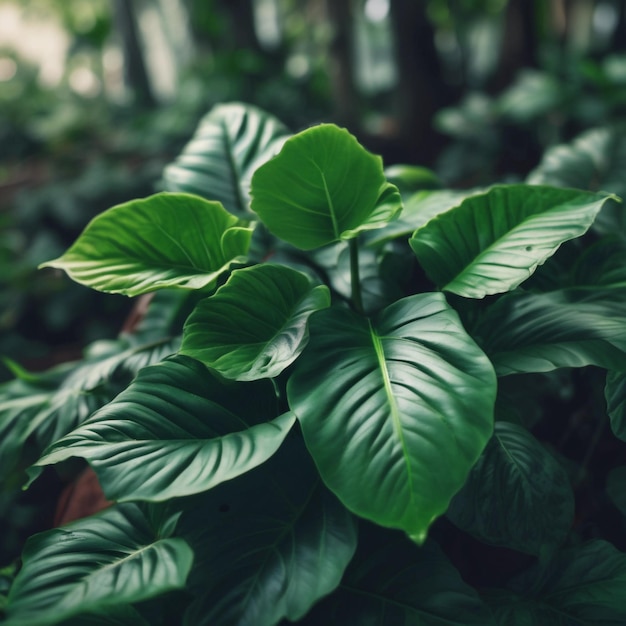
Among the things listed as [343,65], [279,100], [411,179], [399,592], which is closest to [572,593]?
[399,592]

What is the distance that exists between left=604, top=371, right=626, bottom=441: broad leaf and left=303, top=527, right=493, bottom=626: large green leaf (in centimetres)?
37

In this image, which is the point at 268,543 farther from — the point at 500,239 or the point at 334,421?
the point at 500,239

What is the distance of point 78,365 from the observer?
66.1 inches

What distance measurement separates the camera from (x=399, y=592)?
1.05 metres

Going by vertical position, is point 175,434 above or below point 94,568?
above

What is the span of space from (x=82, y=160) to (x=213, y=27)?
5.30 feet

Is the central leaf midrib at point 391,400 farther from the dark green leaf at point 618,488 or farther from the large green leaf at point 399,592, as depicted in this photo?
the dark green leaf at point 618,488

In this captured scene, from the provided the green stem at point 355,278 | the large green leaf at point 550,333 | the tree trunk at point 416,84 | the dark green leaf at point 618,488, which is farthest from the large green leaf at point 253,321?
the tree trunk at point 416,84

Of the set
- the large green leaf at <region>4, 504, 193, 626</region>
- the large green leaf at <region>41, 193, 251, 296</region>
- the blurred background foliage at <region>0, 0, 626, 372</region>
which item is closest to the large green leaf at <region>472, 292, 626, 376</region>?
the large green leaf at <region>41, 193, 251, 296</region>

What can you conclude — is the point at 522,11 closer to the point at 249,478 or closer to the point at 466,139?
the point at 466,139

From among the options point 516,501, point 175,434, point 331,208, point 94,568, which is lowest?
point 516,501

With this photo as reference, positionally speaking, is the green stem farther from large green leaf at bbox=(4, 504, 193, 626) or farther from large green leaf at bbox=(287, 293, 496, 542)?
large green leaf at bbox=(4, 504, 193, 626)

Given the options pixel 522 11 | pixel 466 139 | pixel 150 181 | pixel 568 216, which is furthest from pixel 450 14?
pixel 568 216

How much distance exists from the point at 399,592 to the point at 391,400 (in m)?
0.33
